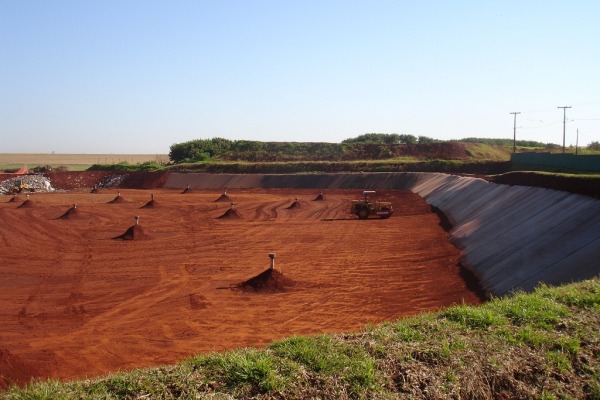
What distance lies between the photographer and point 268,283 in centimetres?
2147

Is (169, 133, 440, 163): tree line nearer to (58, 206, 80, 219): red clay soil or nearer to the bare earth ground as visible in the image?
(58, 206, 80, 219): red clay soil

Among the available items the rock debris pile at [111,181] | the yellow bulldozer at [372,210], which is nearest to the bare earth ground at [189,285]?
the yellow bulldozer at [372,210]

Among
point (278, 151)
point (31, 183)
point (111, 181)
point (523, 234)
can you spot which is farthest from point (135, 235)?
point (278, 151)

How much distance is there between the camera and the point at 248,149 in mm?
122938

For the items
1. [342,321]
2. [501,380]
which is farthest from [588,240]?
[501,380]

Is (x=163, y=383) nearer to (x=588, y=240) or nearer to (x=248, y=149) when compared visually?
(x=588, y=240)

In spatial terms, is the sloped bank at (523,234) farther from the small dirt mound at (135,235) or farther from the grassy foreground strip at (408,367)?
the small dirt mound at (135,235)

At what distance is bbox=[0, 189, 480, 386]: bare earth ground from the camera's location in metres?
15.0

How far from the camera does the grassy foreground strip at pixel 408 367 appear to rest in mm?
7030

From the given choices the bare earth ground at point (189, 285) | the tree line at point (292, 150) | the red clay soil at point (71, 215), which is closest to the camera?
the bare earth ground at point (189, 285)

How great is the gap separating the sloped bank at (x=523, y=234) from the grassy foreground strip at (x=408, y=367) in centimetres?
673

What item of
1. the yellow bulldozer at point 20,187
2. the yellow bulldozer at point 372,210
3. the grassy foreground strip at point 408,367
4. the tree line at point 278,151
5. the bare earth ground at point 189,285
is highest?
the tree line at point 278,151

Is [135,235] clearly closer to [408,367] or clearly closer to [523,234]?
[523,234]

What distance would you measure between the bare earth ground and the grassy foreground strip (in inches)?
245
